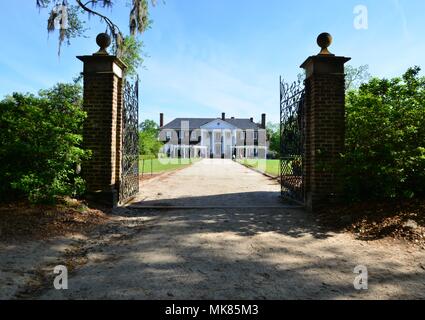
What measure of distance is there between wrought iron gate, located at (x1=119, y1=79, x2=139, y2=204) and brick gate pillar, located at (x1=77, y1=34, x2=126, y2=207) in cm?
64

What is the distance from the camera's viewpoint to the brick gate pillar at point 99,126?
7.82 m

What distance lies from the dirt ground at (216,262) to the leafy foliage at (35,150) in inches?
56.8

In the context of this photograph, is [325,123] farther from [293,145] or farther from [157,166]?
[157,166]

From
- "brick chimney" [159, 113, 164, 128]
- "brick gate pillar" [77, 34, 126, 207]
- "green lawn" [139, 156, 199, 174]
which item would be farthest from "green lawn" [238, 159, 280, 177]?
"brick chimney" [159, 113, 164, 128]

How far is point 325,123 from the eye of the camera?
757 cm

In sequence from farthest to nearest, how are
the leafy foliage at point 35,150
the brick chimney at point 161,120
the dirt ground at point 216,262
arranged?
1. the brick chimney at point 161,120
2. the leafy foliage at point 35,150
3. the dirt ground at point 216,262

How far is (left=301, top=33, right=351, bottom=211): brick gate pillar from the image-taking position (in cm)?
755

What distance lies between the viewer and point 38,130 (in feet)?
21.5

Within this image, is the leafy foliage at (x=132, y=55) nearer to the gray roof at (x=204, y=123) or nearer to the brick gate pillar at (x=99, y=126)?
the brick gate pillar at (x=99, y=126)

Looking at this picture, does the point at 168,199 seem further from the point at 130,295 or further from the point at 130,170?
the point at 130,295

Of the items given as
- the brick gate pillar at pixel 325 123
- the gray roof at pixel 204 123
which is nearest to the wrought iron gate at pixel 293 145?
the brick gate pillar at pixel 325 123

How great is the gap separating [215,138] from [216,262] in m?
80.4

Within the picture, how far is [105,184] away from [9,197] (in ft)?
6.22
